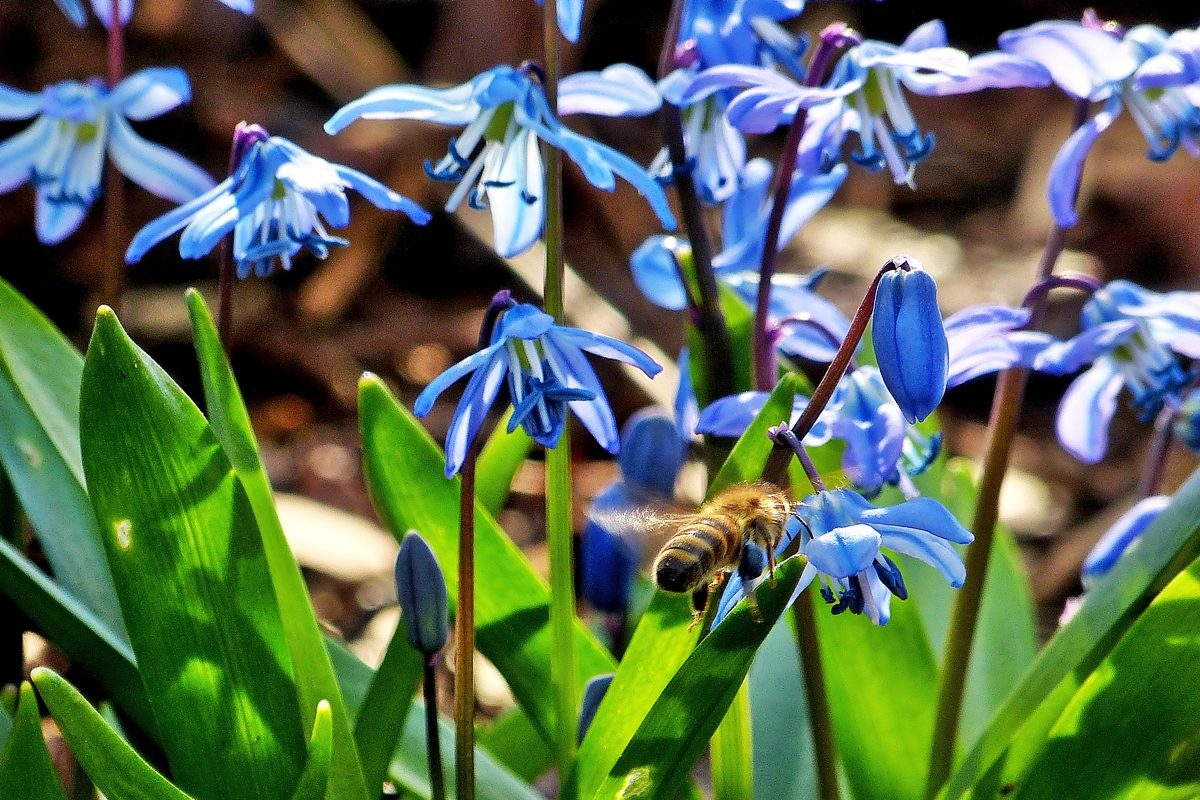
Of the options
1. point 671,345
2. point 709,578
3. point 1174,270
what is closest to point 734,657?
point 709,578

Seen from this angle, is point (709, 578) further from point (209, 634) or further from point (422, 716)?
point (422, 716)

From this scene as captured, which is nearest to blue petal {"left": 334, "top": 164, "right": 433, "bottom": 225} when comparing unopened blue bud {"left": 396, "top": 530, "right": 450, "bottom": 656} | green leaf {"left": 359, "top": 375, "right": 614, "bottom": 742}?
green leaf {"left": 359, "top": 375, "right": 614, "bottom": 742}

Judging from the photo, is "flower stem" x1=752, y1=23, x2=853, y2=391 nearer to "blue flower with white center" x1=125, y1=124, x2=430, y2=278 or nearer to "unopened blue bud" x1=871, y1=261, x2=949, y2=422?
"unopened blue bud" x1=871, y1=261, x2=949, y2=422

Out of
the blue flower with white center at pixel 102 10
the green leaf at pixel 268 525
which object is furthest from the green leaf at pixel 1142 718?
the blue flower with white center at pixel 102 10

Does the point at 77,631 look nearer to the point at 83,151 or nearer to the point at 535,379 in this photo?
the point at 535,379

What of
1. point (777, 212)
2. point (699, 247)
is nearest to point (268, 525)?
point (699, 247)

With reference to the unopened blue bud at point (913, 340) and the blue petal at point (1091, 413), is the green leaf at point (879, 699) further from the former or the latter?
the unopened blue bud at point (913, 340)
